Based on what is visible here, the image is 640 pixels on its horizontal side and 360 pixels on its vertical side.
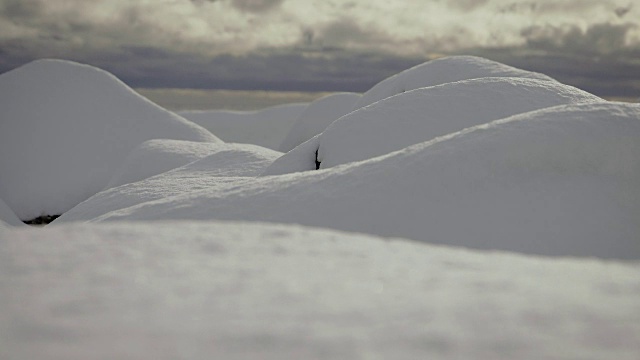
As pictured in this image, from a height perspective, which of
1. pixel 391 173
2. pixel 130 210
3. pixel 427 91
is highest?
pixel 427 91

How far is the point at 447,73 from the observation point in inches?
639

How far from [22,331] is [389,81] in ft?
53.5

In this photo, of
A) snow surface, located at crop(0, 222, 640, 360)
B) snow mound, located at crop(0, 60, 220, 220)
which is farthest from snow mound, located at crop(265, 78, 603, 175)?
snow mound, located at crop(0, 60, 220, 220)

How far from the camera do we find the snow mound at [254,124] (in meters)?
47.8

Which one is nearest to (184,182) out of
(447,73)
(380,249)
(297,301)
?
(447,73)

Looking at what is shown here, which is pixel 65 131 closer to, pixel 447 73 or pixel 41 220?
pixel 41 220

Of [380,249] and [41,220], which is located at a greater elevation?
[380,249]

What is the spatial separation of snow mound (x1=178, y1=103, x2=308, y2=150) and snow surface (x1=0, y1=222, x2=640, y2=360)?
137 ft

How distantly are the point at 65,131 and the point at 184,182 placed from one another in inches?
537

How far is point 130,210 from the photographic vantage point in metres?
7.92

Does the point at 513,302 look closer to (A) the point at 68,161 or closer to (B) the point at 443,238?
(B) the point at 443,238

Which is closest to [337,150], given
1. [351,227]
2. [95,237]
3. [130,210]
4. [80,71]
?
[130,210]

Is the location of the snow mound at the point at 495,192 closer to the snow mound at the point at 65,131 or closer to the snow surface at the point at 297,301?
the snow surface at the point at 297,301

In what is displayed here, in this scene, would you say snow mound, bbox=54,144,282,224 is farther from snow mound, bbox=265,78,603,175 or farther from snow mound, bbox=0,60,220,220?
snow mound, bbox=0,60,220,220
